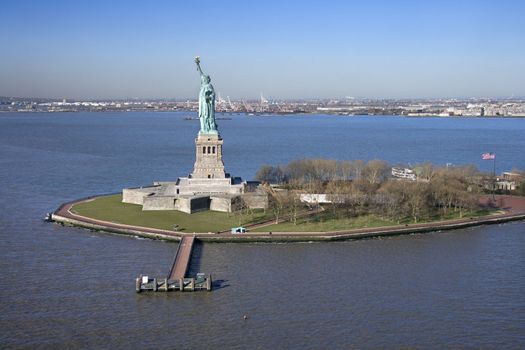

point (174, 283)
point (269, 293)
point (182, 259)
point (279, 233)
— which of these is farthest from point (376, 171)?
point (174, 283)

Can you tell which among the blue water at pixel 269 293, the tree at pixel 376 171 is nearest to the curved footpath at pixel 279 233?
the blue water at pixel 269 293

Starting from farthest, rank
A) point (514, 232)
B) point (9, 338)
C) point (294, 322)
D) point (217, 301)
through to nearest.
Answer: point (514, 232)
point (217, 301)
point (294, 322)
point (9, 338)

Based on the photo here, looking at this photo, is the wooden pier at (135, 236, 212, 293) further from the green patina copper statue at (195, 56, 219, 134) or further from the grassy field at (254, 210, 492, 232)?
the green patina copper statue at (195, 56, 219, 134)

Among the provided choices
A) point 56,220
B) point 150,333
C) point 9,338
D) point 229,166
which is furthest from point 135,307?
point 229,166

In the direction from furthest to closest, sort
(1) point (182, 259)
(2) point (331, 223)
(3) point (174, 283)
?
(2) point (331, 223) < (1) point (182, 259) < (3) point (174, 283)

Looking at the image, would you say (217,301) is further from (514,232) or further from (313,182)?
(313,182)

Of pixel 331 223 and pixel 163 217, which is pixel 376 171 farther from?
pixel 163 217
